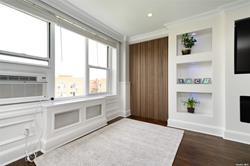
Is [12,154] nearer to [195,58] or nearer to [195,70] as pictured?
[195,58]

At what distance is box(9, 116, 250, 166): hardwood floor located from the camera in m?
1.69

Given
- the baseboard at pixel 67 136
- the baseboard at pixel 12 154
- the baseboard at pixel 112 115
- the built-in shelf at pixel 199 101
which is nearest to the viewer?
the baseboard at pixel 12 154

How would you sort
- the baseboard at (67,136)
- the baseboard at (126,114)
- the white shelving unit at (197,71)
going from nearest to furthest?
1. the baseboard at (67,136)
2. the white shelving unit at (197,71)
3. the baseboard at (126,114)

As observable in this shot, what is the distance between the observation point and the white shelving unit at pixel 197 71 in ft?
9.45

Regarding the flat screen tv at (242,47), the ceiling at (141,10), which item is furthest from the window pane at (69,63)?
the flat screen tv at (242,47)

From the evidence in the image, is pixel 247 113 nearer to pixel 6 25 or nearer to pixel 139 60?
pixel 139 60

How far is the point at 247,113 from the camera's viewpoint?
2.27m

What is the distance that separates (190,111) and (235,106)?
2.89ft

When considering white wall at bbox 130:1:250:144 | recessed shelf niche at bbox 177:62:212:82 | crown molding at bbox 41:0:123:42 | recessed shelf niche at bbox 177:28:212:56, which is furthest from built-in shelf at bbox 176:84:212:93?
crown molding at bbox 41:0:123:42

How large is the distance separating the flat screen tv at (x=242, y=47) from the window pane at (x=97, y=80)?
122 inches

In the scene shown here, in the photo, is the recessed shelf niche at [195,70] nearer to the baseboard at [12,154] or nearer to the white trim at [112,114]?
the white trim at [112,114]

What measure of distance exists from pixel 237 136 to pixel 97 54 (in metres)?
3.63

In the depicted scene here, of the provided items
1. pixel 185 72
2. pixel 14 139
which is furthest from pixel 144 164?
pixel 185 72

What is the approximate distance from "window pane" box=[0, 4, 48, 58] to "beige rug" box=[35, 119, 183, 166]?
170cm
